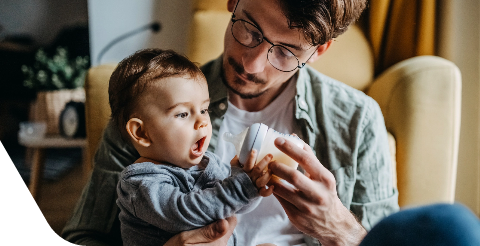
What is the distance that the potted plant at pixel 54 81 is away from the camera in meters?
2.26

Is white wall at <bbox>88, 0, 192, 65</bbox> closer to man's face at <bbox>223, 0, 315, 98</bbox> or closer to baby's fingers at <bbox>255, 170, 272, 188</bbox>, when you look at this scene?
man's face at <bbox>223, 0, 315, 98</bbox>

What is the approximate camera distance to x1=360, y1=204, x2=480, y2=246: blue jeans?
48cm

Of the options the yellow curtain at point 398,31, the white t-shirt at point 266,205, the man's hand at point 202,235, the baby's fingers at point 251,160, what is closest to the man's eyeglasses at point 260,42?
the white t-shirt at point 266,205

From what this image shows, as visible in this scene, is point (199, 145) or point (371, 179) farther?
point (371, 179)

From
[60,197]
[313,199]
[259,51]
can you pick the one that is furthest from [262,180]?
[60,197]

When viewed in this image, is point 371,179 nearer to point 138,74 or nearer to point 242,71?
point 242,71

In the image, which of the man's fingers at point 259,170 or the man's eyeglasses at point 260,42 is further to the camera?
the man's eyeglasses at point 260,42

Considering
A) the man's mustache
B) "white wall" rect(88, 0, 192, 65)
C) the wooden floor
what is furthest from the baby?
the wooden floor

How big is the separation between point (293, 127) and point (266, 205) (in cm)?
26

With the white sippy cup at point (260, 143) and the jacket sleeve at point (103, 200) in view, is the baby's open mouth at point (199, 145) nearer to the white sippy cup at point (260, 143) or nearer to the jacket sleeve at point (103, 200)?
the white sippy cup at point (260, 143)

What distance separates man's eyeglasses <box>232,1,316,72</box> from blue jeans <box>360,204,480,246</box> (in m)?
0.58

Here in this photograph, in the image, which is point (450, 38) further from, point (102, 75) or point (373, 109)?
point (102, 75)

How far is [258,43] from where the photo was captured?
0.98 m

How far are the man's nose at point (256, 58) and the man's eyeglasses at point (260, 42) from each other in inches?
0.4
